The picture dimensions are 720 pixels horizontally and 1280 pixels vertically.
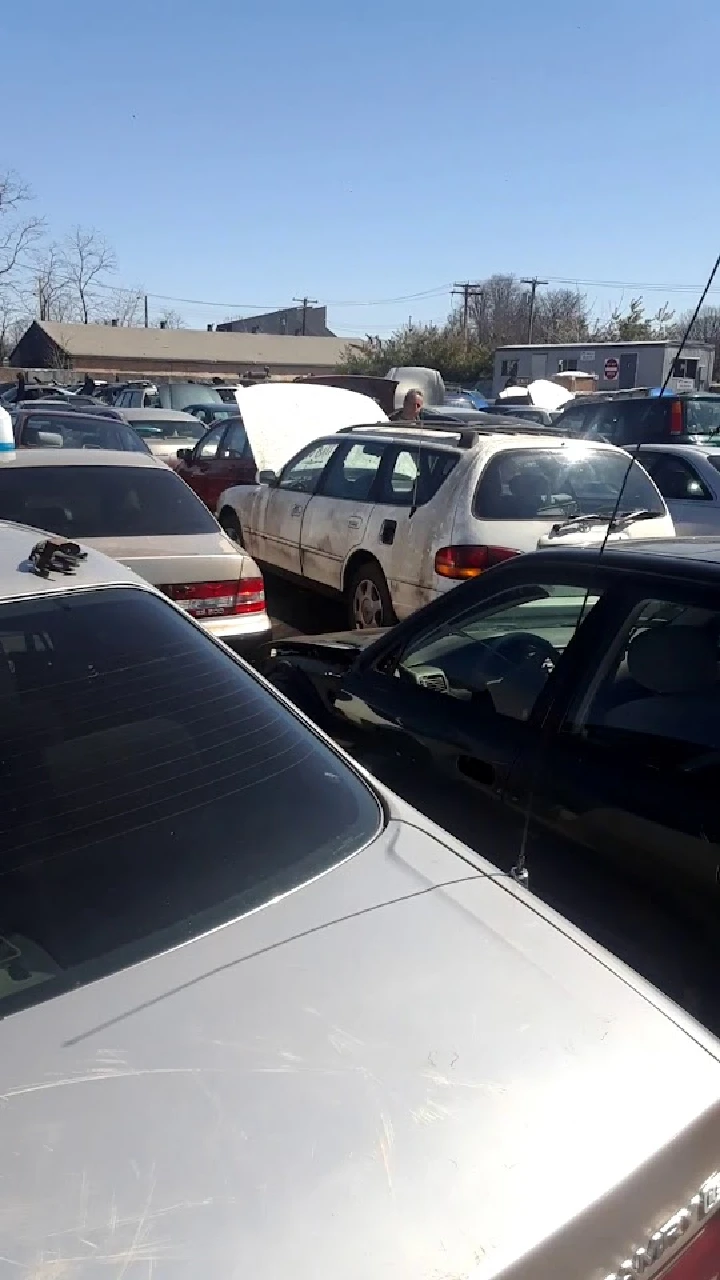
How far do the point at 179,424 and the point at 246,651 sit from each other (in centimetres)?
1156

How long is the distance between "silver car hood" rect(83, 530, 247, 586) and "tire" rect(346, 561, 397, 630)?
5.41 feet

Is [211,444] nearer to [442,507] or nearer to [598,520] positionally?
[442,507]

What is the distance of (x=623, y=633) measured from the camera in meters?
2.89

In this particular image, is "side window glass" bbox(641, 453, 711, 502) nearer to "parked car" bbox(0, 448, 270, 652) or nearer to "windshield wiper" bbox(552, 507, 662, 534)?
"windshield wiper" bbox(552, 507, 662, 534)

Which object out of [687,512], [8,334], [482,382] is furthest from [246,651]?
[8,334]

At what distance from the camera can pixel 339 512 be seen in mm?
7996

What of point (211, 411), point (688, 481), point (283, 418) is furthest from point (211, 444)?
point (211, 411)

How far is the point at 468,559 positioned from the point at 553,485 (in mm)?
806

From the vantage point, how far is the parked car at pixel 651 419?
38.6ft

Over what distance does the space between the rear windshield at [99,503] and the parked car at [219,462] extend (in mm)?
5393

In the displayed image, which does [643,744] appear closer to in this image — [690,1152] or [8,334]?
[690,1152]

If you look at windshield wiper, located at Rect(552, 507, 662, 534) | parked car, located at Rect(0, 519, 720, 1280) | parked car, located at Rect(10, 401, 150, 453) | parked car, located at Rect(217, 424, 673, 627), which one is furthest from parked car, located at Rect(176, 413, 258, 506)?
parked car, located at Rect(0, 519, 720, 1280)

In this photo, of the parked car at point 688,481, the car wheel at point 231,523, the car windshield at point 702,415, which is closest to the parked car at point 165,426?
the car wheel at point 231,523

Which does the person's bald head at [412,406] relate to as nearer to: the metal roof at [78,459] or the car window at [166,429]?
the car window at [166,429]
